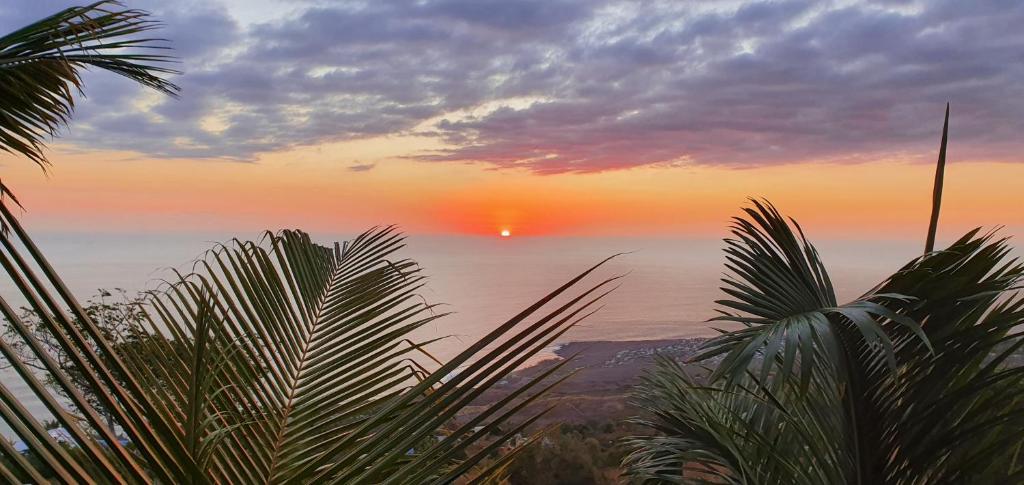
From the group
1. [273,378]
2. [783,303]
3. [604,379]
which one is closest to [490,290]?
[604,379]

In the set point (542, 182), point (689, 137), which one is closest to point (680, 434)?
point (689, 137)

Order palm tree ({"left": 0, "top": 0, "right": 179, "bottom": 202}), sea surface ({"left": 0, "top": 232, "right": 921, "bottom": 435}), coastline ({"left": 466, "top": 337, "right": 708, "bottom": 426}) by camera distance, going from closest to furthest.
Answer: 1. palm tree ({"left": 0, "top": 0, "right": 179, "bottom": 202})
2. sea surface ({"left": 0, "top": 232, "right": 921, "bottom": 435})
3. coastline ({"left": 466, "top": 337, "right": 708, "bottom": 426})

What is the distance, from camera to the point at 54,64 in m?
2.65

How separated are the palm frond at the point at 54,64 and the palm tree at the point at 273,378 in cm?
130

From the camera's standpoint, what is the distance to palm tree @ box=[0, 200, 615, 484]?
0.50 metres

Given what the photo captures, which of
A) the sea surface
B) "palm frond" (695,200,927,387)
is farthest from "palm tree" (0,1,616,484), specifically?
"palm frond" (695,200,927,387)

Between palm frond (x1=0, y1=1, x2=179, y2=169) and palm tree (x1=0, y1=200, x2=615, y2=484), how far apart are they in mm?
1300

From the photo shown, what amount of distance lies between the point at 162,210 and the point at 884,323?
11986 mm

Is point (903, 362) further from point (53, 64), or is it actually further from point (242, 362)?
point (53, 64)

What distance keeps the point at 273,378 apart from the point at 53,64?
79.1 inches

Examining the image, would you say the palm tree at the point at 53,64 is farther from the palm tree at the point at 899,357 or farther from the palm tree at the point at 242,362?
the palm tree at the point at 899,357

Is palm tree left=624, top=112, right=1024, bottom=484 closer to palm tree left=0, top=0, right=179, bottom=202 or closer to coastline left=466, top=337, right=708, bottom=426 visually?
palm tree left=0, top=0, right=179, bottom=202

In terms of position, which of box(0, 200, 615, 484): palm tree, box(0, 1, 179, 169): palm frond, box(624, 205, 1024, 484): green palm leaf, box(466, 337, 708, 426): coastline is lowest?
box(466, 337, 708, 426): coastline

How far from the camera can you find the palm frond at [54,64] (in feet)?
8.17
